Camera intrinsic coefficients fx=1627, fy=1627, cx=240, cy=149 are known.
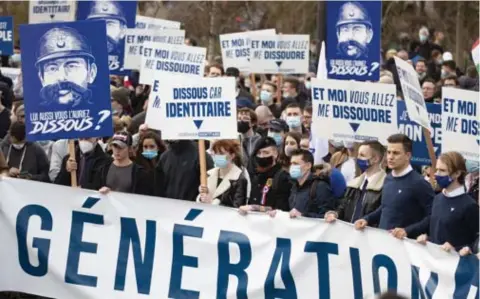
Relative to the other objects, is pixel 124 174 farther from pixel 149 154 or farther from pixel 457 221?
pixel 457 221

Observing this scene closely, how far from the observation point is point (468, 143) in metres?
12.2

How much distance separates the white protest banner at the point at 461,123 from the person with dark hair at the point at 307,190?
974mm

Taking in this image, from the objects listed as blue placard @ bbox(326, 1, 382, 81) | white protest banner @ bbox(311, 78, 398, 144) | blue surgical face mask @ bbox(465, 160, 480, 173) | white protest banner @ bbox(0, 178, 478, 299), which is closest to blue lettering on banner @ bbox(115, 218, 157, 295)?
white protest banner @ bbox(0, 178, 478, 299)

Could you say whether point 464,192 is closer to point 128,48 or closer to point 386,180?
point 386,180

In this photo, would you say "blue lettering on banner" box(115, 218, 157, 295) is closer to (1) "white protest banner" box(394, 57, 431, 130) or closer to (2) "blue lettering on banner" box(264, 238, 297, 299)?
Answer: (2) "blue lettering on banner" box(264, 238, 297, 299)

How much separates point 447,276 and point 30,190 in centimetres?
350

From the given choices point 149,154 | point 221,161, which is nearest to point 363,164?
point 221,161

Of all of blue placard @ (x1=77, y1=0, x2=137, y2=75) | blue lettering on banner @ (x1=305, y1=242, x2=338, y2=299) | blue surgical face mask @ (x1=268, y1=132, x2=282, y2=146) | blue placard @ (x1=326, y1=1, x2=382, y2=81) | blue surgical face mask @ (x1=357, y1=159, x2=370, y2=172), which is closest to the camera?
blue lettering on banner @ (x1=305, y1=242, x2=338, y2=299)

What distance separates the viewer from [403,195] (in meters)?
11.7

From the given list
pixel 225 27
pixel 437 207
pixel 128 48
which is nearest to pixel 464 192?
pixel 437 207

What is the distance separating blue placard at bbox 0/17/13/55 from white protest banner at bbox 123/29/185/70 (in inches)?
53.8

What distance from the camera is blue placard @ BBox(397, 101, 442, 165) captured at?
14.1 m

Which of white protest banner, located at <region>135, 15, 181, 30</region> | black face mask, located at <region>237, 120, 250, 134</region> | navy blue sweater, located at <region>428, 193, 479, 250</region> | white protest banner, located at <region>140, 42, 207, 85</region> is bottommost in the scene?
navy blue sweater, located at <region>428, 193, 479, 250</region>

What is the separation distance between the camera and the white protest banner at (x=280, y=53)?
69.0 feet
